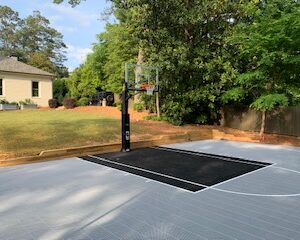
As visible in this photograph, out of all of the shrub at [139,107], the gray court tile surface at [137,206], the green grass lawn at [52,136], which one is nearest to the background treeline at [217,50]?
the shrub at [139,107]

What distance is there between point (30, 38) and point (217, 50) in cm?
4074

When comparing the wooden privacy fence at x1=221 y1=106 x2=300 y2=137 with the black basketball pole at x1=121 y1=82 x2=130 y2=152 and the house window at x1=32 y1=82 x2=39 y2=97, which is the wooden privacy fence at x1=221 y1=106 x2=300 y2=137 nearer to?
the black basketball pole at x1=121 y1=82 x2=130 y2=152

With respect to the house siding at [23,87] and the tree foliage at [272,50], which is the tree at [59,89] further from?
the tree foliage at [272,50]

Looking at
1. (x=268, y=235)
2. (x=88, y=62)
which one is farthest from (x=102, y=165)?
(x=88, y=62)

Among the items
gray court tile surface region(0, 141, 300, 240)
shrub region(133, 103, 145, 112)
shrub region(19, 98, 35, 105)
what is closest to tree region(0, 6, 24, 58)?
shrub region(19, 98, 35, 105)

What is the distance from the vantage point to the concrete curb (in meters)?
7.68

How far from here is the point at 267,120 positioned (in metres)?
13.8

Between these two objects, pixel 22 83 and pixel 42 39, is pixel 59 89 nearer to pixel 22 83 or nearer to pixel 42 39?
pixel 22 83

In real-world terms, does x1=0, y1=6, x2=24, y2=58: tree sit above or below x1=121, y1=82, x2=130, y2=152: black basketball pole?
above

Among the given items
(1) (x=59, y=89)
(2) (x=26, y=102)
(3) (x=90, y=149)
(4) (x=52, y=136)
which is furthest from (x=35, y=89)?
(3) (x=90, y=149)

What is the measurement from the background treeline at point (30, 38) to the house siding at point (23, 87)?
2047cm

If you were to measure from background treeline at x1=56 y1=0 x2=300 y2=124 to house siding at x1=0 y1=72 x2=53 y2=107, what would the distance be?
1263 cm

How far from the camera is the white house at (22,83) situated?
23625 millimetres

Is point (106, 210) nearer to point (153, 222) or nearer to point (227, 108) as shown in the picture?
point (153, 222)
